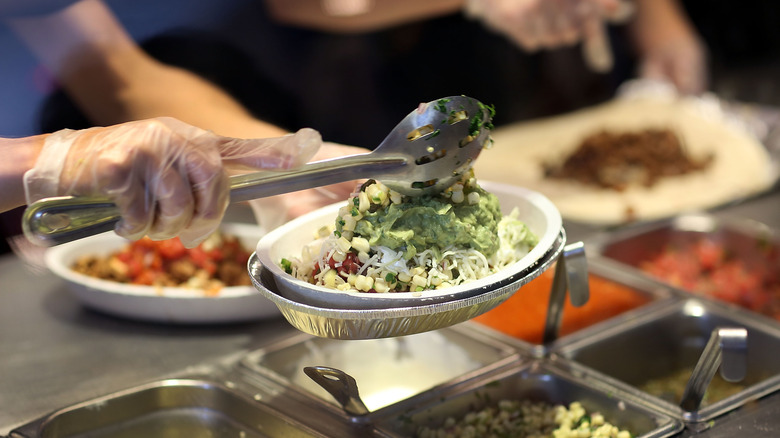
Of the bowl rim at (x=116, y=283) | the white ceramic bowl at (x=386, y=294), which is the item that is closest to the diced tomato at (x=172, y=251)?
the bowl rim at (x=116, y=283)

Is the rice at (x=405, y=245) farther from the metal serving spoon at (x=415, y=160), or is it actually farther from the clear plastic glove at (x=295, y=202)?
the clear plastic glove at (x=295, y=202)

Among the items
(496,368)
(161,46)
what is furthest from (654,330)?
(161,46)

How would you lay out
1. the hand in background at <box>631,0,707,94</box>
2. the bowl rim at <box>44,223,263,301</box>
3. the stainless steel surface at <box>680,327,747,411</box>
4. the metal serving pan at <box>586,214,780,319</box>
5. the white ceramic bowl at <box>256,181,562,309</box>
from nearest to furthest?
the white ceramic bowl at <box>256,181,562,309</box>
the stainless steel surface at <box>680,327,747,411</box>
the bowl rim at <box>44,223,263,301</box>
the metal serving pan at <box>586,214,780,319</box>
the hand in background at <box>631,0,707,94</box>

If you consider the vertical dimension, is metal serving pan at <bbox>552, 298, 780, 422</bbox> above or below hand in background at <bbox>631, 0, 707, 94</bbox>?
below

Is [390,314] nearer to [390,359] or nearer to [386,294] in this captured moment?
[386,294]

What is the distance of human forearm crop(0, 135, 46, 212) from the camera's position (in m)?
1.31

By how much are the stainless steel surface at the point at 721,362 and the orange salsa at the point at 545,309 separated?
0.51m

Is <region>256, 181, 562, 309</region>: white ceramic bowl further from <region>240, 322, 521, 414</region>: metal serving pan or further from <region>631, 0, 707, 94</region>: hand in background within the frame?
<region>631, 0, 707, 94</region>: hand in background

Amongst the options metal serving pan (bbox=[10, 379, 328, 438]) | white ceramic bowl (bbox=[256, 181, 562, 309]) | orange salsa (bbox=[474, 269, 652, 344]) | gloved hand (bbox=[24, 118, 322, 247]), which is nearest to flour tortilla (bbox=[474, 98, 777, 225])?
orange salsa (bbox=[474, 269, 652, 344])

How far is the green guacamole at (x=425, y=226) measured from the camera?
1402mm

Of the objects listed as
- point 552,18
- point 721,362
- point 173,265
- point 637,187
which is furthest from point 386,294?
point 552,18

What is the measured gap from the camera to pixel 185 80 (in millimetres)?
2314

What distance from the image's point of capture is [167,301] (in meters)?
1.99

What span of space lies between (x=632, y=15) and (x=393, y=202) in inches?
131
